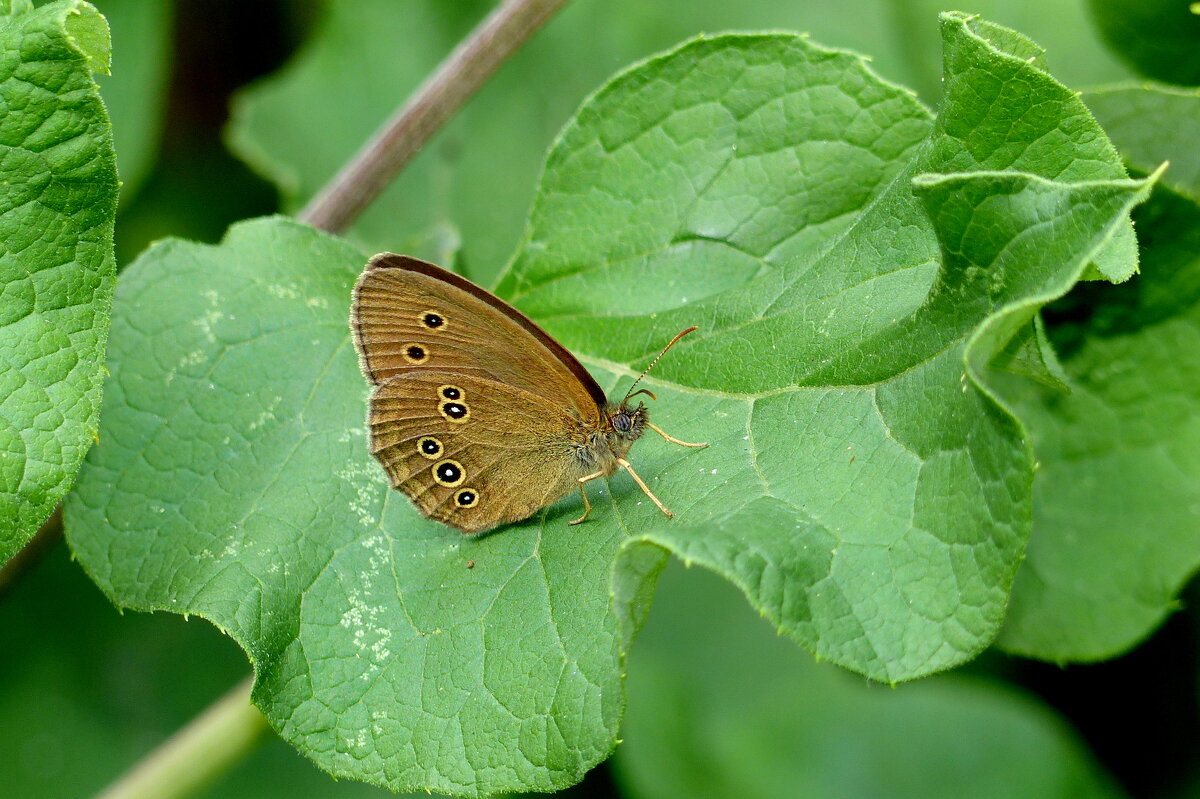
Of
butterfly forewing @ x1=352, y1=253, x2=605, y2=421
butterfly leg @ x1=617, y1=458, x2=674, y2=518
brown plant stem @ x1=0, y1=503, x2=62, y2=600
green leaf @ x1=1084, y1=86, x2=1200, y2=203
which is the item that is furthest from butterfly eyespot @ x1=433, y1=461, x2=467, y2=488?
green leaf @ x1=1084, y1=86, x2=1200, y2=203

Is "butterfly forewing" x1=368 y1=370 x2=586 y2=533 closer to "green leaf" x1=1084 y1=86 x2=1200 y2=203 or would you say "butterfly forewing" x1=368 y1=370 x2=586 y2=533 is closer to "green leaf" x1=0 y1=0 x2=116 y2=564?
"green leaf" x1=0 y1=0 x2=116 y2=564

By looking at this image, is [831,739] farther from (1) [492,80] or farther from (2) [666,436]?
(1) [492,80]

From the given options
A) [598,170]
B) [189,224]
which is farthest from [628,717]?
[189,224]

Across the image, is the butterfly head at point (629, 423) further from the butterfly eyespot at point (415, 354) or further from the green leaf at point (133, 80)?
the green leaf at point (133, 80)

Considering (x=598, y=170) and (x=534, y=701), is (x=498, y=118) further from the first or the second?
(x=534, y=701)

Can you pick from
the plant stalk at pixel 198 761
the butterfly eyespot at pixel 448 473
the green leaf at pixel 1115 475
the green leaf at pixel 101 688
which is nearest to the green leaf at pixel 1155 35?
the green leaf at pixel 1115 475

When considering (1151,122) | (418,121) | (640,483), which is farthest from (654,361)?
(1151,122)
